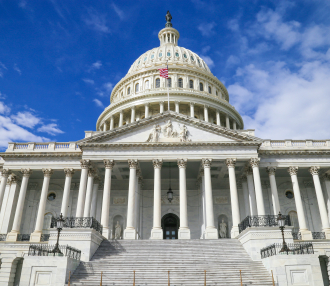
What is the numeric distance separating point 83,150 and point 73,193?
386 inches

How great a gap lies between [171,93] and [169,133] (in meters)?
22.3

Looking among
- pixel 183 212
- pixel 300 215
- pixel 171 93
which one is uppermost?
pixel 171 93

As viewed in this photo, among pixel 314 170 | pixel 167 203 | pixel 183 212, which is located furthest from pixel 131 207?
pixel 314 170

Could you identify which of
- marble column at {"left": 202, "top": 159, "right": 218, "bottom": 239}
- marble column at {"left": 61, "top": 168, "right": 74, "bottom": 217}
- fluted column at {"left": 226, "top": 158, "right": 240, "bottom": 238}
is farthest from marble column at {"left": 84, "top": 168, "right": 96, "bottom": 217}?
fluted column at {"left": 226, "top": 158, "right": 240, "bottom": 238}

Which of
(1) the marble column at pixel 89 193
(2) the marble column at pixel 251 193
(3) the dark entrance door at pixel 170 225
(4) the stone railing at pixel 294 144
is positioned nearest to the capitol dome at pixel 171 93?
(4) the stone railing at pixel 294 144

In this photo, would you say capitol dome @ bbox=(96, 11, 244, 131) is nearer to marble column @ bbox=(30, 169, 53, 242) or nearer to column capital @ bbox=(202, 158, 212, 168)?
marble column @ bbox=(30, 169, 53, 242)

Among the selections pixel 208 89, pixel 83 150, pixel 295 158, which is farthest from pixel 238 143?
pixel 208 89

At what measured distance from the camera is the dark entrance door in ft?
144

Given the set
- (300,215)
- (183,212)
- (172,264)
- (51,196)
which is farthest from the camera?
(51,196)

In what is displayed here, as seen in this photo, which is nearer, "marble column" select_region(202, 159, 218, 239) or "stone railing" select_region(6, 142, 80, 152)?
"marble column" select_region(202, 159, 218, 239)

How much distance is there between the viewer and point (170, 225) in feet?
145

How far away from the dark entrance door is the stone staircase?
1556 cm

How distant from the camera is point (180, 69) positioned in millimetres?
62469

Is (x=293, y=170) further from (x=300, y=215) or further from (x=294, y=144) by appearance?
(x=300, y=215)
